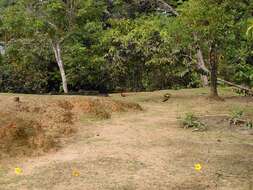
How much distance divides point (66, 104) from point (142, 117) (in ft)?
5.48

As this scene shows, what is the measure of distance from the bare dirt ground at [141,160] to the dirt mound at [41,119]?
0.26 metres

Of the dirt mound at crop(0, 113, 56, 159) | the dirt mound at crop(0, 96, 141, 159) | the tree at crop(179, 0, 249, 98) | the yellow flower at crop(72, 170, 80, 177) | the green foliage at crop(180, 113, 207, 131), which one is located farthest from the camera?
the tree at crop(179, 0, 249, 98)

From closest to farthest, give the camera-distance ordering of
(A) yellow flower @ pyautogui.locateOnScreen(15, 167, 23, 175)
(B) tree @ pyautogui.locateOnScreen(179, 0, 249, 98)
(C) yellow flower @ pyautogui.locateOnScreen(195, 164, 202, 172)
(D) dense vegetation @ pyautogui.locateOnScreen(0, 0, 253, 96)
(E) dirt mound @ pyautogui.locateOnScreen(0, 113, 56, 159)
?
1. (A) yellow flower @ pyautogui.locateOnScreen(15, 167, 23, 175)
2. (C) yellow flower @ pyautogui.locateOnScreen(195, 164, 202, 172)
3. (E) dirt mound @ pyautogui.locateOnScreen(0, 113, 56, 159)
4. (B) tree @ pyautogui.locateOnScreen(179, 0, 249, 98)
5. (D) dense vegetation @ pyautogui.locateOnScreen(0, 0, 253, 96)

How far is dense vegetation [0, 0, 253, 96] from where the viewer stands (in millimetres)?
13453

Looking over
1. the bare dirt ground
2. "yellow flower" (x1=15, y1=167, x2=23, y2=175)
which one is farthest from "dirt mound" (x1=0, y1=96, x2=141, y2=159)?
"yellow flower" (x1=15, y1=167, x2=23, y2=175)

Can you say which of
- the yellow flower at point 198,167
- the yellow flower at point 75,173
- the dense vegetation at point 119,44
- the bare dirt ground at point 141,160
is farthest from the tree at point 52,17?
the yellow flower at point 198,167

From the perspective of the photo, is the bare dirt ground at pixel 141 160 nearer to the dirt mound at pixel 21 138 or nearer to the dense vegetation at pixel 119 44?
the dirt mound at pixel 21 138

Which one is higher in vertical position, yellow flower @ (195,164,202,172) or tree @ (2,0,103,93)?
tree @ (2,0,103,93)

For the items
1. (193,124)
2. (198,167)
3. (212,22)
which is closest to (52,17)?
(212,22)

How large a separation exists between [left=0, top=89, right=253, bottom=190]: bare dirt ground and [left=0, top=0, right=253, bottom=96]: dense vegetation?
13.3 feet

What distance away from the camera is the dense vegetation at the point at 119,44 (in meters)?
13.5

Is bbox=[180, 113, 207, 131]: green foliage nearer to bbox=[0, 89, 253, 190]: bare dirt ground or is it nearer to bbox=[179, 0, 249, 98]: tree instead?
bbox=[0, 89, 253, 190]: bare dirt ground

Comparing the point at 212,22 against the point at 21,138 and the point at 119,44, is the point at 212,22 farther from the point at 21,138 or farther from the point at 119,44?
the point at 21,138

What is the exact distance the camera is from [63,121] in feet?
30.3
